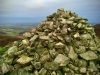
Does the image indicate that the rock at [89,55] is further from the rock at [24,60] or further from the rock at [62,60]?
the rock at [24,60]

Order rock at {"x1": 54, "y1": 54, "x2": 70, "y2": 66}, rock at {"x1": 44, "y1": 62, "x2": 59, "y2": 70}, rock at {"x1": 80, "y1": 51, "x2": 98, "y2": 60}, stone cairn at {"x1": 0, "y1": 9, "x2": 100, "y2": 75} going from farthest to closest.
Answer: rock at {"x1": 80, "y1": 51, "x2": 98, "y2": 60} < stone cairn at {"x1": 0, "y1": 9, "x2": 100, "y2": 75} < rock at {"x1": 54, "y1": 54, "x2": 70, "y2": 66} < rock at {"x1": 44, "y1": 62, "x2": 59, "y2": 70}

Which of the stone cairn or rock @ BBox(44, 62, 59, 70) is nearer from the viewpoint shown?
rock @ BBox(44, 62, 59, 70)

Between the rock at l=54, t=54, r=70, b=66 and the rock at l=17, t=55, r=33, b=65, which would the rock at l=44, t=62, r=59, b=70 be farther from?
the rock at l=17, t=55, r=33, b=65

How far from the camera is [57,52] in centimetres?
1288

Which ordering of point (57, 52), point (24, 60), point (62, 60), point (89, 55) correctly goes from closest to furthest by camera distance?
point (62, 60) < point (24, 60) < point (57, 52) < point (89, 55)

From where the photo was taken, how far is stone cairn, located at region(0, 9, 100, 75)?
12.2 m

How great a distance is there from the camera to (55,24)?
1475 centimetres

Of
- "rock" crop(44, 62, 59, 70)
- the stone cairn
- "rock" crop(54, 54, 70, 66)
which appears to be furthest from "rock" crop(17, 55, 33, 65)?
"rock" crop(54, 54, 70, 66)

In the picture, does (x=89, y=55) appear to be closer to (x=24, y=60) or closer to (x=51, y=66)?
(x=51, y=66)

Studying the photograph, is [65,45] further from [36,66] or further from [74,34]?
[36,66]

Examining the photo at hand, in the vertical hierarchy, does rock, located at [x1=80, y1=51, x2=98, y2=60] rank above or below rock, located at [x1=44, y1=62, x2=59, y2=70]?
above

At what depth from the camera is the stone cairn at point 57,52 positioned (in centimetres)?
1221

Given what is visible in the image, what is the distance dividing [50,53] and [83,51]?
2.78m

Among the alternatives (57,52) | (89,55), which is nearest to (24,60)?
(57,52)
